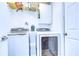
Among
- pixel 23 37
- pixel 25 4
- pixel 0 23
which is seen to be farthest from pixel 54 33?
pixel 0 23

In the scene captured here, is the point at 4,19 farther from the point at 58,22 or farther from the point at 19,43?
the point at 58,22

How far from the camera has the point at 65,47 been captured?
6.98ft

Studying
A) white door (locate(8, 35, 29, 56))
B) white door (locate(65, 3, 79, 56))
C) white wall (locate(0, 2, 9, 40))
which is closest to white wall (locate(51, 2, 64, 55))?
white door (locate(65, 3, 79, 56))

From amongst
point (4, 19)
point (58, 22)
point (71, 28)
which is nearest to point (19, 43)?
point (4, 19)

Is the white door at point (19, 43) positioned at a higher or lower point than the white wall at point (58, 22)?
lower

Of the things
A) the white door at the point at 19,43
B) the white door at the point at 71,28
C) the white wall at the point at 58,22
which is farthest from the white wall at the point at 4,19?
the white door at the point at 71,28

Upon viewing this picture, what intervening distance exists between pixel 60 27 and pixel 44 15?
346 millimetres

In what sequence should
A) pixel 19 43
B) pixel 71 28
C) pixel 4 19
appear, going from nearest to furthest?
pixel 4 19, pixel 19 43, pixel 71 28

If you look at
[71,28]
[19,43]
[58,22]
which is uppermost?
[58,22]

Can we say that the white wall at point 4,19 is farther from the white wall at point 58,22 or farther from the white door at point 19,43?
Answer: the white wall at point 58,22

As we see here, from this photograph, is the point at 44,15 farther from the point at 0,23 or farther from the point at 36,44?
the point at 0,23

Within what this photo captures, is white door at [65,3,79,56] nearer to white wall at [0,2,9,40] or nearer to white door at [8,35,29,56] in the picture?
white door at [8,35,29,56]

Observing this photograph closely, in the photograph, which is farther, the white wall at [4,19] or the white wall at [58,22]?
the white wall at [58,22]

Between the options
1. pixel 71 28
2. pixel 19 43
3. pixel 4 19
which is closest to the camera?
pixel 4 19
